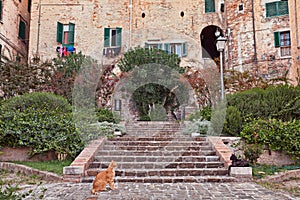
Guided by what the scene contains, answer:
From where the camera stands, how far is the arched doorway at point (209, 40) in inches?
705

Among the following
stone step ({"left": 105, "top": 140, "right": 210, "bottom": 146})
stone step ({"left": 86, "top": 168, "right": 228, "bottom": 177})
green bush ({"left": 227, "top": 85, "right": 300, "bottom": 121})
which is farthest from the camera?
green bush ({"left": 227, "top": 85, "right": 300, "bottom": 121})

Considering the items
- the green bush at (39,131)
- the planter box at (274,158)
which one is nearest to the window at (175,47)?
the green bush at (39,131)

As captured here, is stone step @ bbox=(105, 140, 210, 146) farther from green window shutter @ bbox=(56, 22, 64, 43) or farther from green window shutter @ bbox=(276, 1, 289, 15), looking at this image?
green window shutter @ bbox=(276, 1, 289, 15)

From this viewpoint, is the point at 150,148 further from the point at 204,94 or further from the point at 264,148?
the point at 204,94

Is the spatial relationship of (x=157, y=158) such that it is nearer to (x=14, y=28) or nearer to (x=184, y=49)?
(x=184, y=49)

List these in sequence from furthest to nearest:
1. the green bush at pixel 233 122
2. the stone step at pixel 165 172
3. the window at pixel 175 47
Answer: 1. the window at pixel 175 47
2. the green bush at pixel 233 122
3. the stone step at pixel 165 172

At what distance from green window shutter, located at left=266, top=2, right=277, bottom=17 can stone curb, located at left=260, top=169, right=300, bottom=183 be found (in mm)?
12757

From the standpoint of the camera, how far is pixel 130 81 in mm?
13898

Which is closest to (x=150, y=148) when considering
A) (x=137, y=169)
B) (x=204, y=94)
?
(x=137, y=169)

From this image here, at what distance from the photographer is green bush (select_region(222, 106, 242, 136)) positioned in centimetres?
825

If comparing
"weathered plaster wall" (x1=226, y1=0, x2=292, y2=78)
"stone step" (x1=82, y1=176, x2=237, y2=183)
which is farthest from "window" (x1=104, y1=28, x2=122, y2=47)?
"stone step" (x1=82, y1=176, x2=237, y2=183)

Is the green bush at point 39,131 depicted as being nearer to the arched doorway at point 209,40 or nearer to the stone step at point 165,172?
the stone step at point 165,172

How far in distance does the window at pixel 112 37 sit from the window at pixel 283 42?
8915 mm

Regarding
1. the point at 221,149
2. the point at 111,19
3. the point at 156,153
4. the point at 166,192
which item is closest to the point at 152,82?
the point at 111,19
